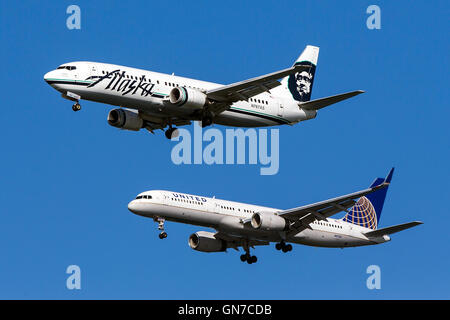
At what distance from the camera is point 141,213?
7288 centimetres

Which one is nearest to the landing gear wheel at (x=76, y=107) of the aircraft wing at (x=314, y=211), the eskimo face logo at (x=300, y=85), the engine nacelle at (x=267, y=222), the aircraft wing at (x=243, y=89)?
the aircraft wing at (x=243, y=89)

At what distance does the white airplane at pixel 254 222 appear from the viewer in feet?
238

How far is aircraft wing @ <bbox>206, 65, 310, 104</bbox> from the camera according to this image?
66.5 metres

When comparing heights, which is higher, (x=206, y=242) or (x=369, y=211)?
(x=369, y=211)

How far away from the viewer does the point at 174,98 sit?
6656 cm

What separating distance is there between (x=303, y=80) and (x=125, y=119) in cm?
1548

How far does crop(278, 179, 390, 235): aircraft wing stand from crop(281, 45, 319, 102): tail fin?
8.69 meters

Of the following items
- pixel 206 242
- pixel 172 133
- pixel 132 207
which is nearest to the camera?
pixel 172 133

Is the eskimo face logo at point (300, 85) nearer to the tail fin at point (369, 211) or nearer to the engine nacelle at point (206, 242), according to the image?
the tail fin at point (369, 211)

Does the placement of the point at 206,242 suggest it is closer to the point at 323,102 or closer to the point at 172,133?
the point at 172,133

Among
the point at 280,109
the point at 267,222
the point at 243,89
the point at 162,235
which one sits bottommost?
the point at 162,235

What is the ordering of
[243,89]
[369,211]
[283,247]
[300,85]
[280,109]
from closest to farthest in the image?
1. [243,89]
2. [280,109]
3. [283,247]
4. [300,85]
5. [369,211]

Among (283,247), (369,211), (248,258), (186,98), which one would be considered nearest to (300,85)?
(283,247)
